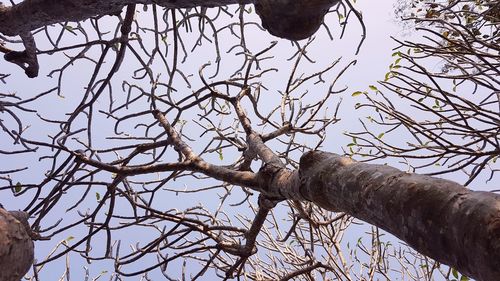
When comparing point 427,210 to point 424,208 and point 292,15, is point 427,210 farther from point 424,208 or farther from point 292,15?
point 292,15

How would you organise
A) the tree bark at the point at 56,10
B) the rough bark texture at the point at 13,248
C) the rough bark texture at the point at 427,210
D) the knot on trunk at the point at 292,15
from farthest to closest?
1. the tree bark at the point at 56,10
2. the knot on trunk at the point at 292,15
3. the rough bark texture at the point at 13,248
4. the rough bark texture at the point at 427,210

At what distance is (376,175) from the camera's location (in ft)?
3.95

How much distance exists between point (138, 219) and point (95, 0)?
1.13 meters

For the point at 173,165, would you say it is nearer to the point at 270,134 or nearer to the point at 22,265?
the point at 270,134

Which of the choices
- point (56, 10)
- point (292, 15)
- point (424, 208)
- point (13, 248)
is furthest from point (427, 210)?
point (56, 10)

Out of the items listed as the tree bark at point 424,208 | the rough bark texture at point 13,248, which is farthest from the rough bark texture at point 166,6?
the rough bark texture at point 13,248

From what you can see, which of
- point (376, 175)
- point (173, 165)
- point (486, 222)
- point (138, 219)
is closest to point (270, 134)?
point (173, 165)

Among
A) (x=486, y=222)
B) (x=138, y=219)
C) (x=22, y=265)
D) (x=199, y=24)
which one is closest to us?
(x=486, y=222)

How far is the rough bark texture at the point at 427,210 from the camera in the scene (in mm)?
797

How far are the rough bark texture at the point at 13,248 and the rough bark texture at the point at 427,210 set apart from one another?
3.05ft

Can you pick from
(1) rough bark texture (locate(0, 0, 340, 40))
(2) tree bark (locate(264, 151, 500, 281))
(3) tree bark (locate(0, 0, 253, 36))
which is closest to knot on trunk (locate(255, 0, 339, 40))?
(1) rough bark texture (locate(0, 0, 340, 40))

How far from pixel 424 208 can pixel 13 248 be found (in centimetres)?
108

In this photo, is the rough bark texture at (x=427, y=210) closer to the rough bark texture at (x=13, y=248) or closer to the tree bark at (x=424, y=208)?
the tree bark at (x=424, y=208)

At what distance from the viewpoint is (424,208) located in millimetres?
961
